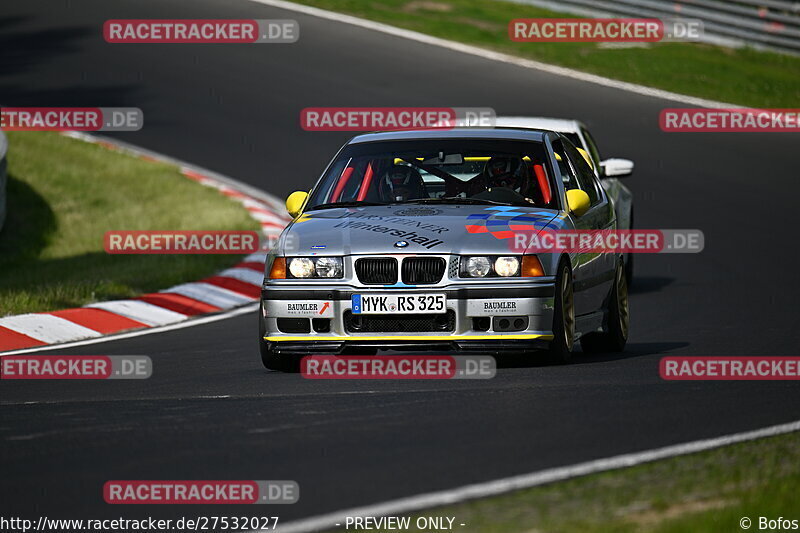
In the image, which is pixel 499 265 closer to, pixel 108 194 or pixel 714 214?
pixel 714 214

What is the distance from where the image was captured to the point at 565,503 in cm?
539

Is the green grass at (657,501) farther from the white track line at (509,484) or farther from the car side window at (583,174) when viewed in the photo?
the car side window at (583,174)

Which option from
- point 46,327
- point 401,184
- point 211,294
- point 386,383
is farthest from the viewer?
point 211,294

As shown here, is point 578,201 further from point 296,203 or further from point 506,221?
point 296,203

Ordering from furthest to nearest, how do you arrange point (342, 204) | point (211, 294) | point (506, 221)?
point (211, 294) < point (342, 204) < point (506, 221)

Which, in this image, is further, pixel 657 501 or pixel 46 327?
pixel 46 327

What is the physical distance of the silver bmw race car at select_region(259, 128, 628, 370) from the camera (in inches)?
343

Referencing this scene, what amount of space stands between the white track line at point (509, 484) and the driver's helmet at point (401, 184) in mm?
3677

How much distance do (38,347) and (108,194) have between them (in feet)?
27.8

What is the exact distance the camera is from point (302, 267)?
8.99 meters

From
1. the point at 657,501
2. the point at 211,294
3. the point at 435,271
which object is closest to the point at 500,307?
the point at 435,271

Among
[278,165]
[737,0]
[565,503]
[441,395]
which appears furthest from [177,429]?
[737,0]

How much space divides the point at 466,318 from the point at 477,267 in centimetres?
29

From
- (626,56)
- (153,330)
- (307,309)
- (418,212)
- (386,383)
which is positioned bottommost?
Result: (153,330)
